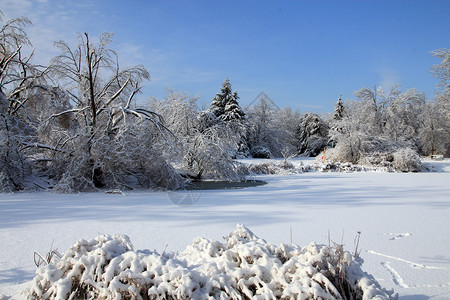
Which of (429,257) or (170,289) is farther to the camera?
(429,257)

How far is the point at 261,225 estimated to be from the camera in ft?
14.4

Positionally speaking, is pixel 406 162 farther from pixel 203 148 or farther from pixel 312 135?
pixel 312 135

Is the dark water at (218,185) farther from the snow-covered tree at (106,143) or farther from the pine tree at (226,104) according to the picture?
the pine tree at (226,104)

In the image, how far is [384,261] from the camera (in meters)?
2.93

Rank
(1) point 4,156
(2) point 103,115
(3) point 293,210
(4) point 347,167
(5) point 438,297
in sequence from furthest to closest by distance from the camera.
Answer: (4) point 347,167
(2) point 103,115
(1) point 4,156
(3) point 293,210
(5) point 438,297

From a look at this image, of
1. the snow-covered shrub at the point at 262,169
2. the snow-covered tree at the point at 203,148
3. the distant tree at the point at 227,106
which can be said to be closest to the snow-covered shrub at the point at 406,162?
the snow-covered shrub at the point at 262,169

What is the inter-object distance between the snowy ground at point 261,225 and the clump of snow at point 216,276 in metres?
0.56

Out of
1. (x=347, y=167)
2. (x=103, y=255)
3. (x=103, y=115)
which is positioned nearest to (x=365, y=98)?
(x=347, y=167)

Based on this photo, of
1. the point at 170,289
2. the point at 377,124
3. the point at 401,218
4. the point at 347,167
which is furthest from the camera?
the point at 377,124

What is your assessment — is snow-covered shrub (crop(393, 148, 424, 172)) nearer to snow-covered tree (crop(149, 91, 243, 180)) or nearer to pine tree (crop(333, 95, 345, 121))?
snow-covered tree (crop(149, 91, 243, 180))

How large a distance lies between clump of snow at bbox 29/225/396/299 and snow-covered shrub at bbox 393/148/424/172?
18.0 metres

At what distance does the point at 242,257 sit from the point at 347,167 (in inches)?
679

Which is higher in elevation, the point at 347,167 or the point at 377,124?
the point at 377,124

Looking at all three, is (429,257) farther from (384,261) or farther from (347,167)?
(347,167)
